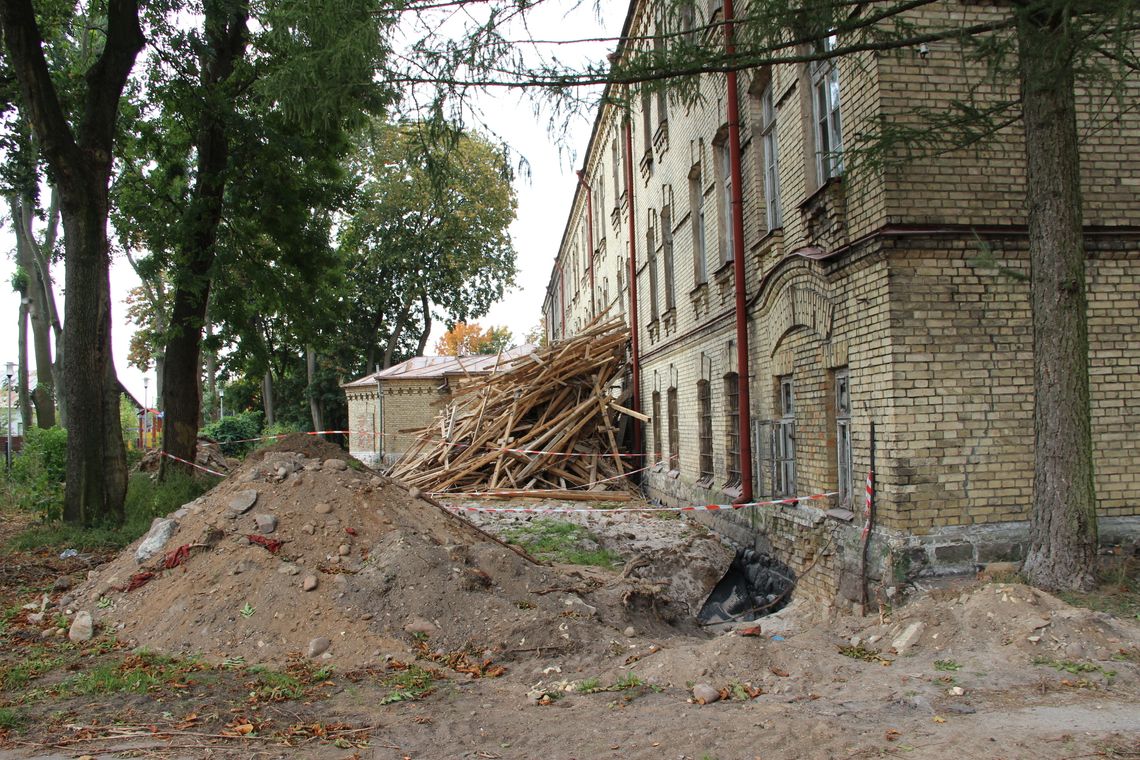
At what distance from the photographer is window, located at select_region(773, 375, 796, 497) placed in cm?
973

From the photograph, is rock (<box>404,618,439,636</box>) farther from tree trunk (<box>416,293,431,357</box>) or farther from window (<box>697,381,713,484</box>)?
tree trunk (<box>416,293,431,357</box>)

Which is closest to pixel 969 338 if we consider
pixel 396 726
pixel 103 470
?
pixel 396 726

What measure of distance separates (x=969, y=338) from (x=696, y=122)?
25.2 ft

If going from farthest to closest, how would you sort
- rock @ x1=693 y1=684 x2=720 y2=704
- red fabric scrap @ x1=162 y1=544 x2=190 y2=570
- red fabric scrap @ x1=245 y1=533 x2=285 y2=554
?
1. red fabric scrap @ x1=162 y1=544 x2=190 y2=570
2. red fabric scrap @ x1=245 y1=533 x2=285 y2=554
3. rock @ x1=693 y1=684 x2=720 y2=704

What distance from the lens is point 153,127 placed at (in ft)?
47.6

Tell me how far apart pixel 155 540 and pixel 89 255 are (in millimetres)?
4971

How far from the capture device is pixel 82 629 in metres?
7.00

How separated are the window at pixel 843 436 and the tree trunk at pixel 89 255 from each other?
30.5 ft

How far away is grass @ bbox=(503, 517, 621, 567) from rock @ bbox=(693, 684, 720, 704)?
18.0 ft

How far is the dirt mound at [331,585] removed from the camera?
21.6 ft

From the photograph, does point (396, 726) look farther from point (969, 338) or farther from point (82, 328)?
point (82, 328)

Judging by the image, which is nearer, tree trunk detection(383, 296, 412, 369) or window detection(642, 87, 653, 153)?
window detection(642, 87, 653, 153)

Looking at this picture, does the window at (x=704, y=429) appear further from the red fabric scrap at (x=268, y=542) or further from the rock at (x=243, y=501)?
the red fabric scrap at (x=268, y=542)

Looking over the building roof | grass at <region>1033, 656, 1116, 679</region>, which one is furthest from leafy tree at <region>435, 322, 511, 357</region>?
grass at <region>1033, 656, 1116, 679</region>
